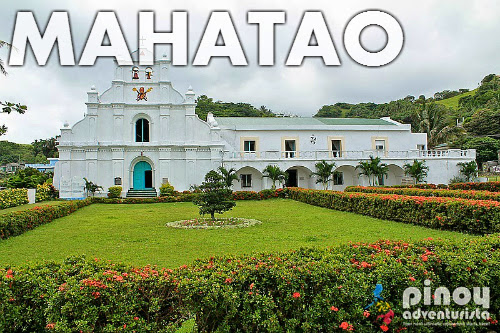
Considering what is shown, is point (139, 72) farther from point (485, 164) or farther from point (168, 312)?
point (485, 164)

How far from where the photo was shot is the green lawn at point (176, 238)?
26.3 ft

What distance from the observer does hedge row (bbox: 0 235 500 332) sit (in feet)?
12.0

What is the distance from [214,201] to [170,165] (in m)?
16.0

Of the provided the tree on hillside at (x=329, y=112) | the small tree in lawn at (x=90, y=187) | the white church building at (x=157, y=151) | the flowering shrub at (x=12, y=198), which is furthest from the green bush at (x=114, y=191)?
the tree on hillside at (x=329, y=112)

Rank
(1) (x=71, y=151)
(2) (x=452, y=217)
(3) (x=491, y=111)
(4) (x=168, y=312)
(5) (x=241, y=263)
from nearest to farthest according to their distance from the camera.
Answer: (4) (x=168, y=312) → (5) (x=241, y=263) → (2) (x=452, y=217) → (1) (x=71, y=151) → (3) (x=491, y=111)

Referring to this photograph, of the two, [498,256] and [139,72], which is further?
[139,72]

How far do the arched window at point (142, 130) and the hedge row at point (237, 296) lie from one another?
1021 inches

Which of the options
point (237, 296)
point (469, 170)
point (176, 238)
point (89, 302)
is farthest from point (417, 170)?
point (89, 302)

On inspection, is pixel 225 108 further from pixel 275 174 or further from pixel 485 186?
pixel 485 186

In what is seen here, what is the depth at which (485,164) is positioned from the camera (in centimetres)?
5031

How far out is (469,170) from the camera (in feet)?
97.1

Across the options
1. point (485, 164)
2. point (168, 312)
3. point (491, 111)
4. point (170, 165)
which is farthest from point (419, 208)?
point (491, 111)

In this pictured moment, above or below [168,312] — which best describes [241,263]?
above

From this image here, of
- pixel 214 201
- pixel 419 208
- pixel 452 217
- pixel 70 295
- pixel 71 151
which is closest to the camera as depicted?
pixel 70 295
